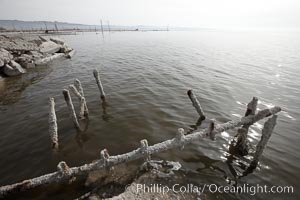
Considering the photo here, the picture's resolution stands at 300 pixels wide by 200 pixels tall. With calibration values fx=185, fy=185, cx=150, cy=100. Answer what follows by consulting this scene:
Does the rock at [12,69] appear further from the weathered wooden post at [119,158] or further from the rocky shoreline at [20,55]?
the weathered wooden post at [119,158]

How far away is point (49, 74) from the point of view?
23000mm

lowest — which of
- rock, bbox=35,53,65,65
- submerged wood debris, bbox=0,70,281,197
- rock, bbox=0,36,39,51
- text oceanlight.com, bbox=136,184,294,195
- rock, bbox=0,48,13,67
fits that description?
text oceanlight.com, bbox=136,184,294,195

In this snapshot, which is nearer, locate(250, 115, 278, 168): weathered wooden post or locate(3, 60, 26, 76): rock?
locate(250, 115, 278, 168): weathered wooden post

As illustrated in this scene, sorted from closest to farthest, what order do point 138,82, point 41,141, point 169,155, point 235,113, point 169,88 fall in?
point 169,155 → point 41,141 → point 235,113 → point 169,88 → point 138,82

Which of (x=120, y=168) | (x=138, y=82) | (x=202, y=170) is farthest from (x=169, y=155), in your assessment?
(x=138, y=82)

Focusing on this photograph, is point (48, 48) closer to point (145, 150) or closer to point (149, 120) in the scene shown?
point (149, 120)

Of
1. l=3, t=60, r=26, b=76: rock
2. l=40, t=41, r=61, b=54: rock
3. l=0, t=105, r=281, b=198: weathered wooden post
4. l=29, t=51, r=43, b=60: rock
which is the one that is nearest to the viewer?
l=0, t=105, r=281, b=198: weathered wooden post

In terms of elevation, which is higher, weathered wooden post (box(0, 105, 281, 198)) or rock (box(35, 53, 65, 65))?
weathered wooden post (box(0, 105, 281, 198))

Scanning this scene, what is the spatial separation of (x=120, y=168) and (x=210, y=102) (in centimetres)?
999

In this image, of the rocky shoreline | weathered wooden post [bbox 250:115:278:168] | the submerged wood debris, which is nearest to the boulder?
the rocky shoreline

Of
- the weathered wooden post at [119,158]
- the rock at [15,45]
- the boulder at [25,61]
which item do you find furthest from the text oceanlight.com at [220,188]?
the rock at [15,45]

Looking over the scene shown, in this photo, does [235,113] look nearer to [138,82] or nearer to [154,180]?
[154,180]

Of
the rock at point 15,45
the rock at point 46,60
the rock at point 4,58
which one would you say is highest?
the rock at point 15,45

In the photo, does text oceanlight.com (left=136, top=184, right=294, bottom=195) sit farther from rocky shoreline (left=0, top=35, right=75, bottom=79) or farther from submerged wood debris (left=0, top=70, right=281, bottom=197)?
rocky shoreline (left=0, top=35, right=75, bottom=79)
